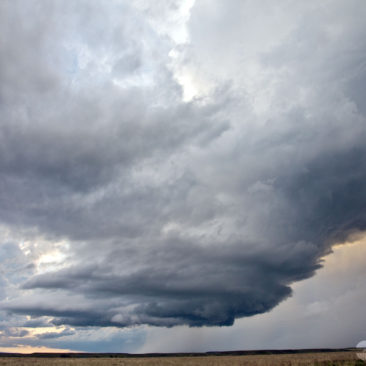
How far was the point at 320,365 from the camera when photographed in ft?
240

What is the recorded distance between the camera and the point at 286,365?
72.4 metres

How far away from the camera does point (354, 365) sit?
68.4m

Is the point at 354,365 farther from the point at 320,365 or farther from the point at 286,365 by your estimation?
the point at 286,365

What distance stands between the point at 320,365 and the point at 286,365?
7006 millimetres

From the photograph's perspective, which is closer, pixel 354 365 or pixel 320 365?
pixel 354 365

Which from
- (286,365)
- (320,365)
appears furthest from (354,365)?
(286,365)

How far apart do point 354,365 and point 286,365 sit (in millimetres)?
12328

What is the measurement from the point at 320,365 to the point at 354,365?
22.9 feet
